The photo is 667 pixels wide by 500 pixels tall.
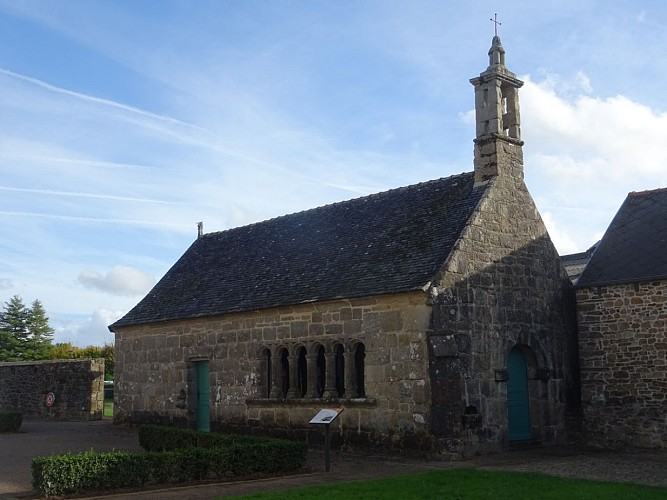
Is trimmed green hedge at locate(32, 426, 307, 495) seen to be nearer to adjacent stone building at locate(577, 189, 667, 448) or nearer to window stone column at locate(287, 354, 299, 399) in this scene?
window stone column at locate(287, 354, 299, 399)

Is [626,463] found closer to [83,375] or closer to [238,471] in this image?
[238,471]

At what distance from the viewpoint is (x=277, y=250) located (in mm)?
22906

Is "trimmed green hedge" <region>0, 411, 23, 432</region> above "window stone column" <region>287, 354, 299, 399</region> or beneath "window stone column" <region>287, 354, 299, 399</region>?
beneath

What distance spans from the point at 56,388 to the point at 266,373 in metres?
12.9

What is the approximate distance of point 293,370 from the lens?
63.6 ft

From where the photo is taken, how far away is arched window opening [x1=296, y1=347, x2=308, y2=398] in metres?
19.5

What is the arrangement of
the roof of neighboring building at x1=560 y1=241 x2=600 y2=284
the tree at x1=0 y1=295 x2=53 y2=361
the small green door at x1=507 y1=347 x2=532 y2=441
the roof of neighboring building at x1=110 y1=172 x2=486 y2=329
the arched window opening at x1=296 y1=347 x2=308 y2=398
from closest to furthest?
the roof of neighboring building at x1=110 y1=172 x2=486 y2=329 < the small green door at x1=507 y1=347 x2=532 y2=441 < the arched window opening at x1=296 y1=347 x2=308 y2=398 < the roof of neighboring building at x1=560 y1=241 x2=600 y2=284 < the tree at x1=0 y1=295 x2=53 y2=361

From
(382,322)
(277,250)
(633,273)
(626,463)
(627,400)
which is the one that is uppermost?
(277,250)

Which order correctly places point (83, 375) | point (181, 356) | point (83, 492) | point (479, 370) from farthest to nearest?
point (83, 375), point (181, 356), point (479, 370), point (83, 492)

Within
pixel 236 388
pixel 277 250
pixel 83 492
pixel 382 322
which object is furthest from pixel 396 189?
pixel 83 492

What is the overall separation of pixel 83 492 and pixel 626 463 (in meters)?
10.2

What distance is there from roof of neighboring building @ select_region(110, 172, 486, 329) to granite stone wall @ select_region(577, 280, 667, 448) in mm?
4374

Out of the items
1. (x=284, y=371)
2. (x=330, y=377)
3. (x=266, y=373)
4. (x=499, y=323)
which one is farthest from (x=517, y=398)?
(x=266, y=373)

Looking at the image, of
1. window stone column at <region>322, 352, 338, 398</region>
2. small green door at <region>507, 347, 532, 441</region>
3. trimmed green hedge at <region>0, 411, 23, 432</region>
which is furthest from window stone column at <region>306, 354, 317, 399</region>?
trimmed green hedge at <region>0, 411, 23, 432</region>
